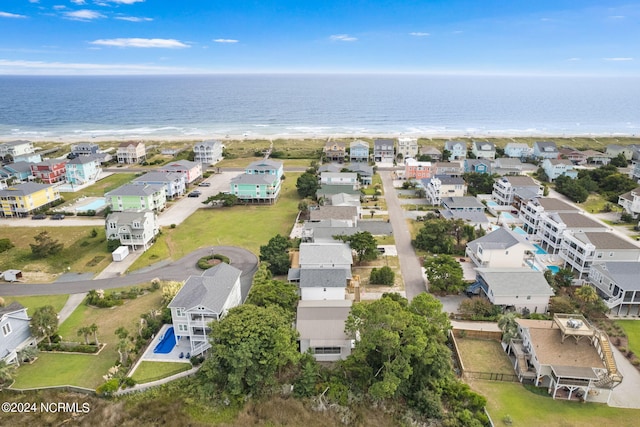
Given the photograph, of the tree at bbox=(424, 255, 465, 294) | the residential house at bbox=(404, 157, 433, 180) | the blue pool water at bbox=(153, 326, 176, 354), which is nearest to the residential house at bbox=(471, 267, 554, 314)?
the tree at bbox=(424, 255, 465, 294)

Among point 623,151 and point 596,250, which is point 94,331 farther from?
point 623,151

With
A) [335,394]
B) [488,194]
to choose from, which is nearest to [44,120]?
[488,194]

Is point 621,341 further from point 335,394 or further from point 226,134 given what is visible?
point 226,134

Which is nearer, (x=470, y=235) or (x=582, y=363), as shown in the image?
(x=582, y=363)

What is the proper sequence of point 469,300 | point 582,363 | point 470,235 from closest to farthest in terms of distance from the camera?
1. point 582,363
2. point 469,300
3. point 470,235

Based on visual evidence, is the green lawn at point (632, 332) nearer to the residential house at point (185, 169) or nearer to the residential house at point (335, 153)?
the residential house at point (185, 169)

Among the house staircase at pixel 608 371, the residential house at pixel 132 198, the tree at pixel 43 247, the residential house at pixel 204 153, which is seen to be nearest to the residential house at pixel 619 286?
the house staircase at pixel 608 371

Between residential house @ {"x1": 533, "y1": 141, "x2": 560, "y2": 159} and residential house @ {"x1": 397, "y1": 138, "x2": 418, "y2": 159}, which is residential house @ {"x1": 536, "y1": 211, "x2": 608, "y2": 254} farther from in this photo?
residential house @ {"x1": 397, "y1": 138, "x2": 418, "y2": 159}
